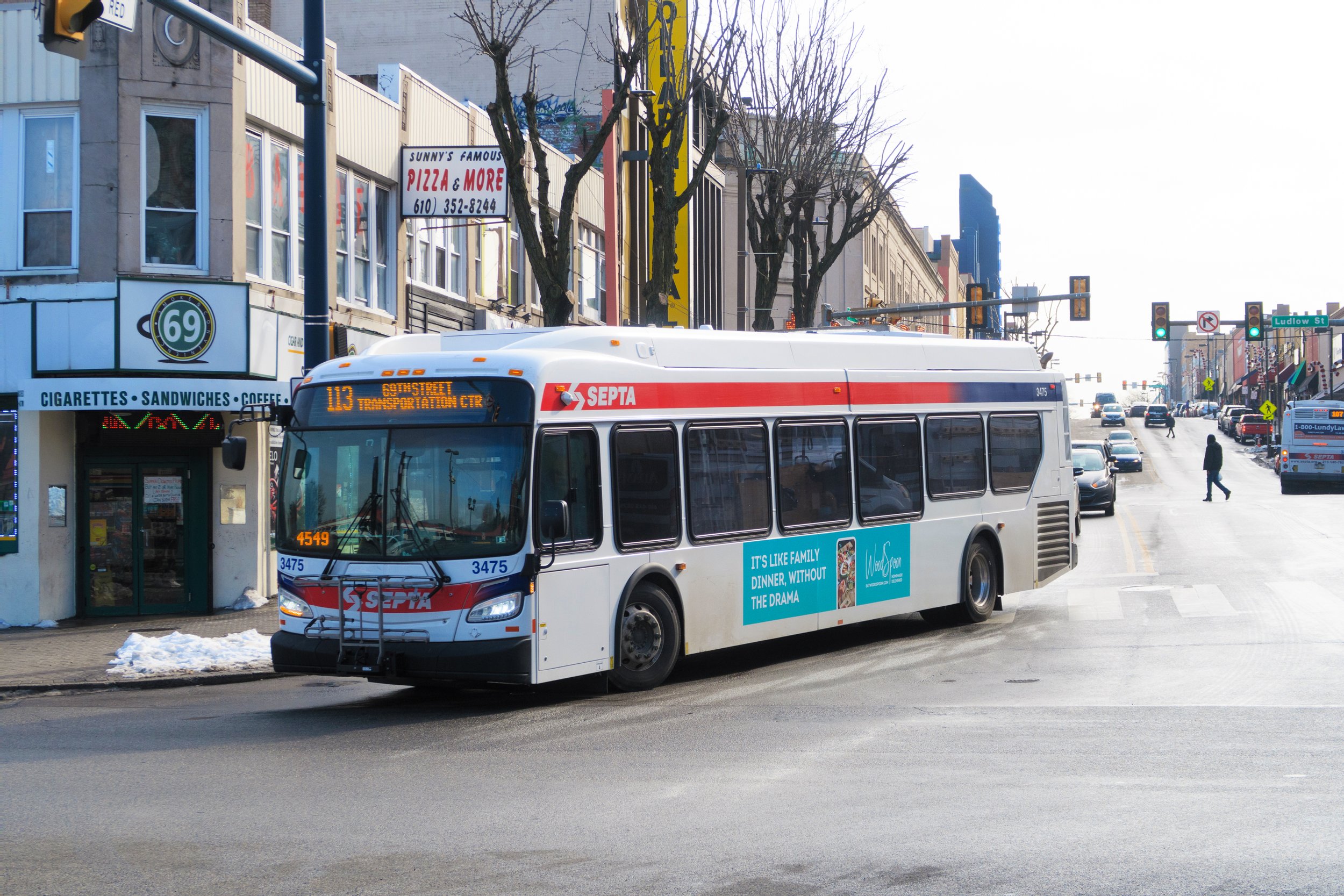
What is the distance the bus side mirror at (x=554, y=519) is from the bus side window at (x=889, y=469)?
177 inches

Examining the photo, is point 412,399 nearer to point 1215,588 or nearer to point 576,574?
point 576,574

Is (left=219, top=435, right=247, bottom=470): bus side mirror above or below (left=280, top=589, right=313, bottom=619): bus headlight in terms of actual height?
above

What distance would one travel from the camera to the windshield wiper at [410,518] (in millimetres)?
10406

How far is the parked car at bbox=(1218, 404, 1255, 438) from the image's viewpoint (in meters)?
95.9

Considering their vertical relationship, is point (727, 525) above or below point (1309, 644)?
above

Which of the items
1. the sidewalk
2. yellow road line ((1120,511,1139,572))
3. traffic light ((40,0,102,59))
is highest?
traffic light ((40,0,102,59))

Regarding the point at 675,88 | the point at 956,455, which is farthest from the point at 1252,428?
the point at 956,455

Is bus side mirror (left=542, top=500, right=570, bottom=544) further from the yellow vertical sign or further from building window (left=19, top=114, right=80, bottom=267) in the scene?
the yellow vertical sign

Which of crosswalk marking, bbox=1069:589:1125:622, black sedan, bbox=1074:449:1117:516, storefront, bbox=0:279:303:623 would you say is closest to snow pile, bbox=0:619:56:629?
storefront, bbox=0:279:303:623

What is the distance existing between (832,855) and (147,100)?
15.5 metres

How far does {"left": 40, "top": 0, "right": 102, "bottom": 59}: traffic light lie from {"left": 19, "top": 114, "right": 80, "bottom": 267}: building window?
7868mm

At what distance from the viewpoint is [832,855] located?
6.29m

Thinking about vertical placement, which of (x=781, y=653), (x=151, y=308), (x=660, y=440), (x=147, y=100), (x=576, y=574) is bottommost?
(x=781, y=653)

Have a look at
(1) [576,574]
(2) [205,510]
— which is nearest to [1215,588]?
(1) [576,574]
